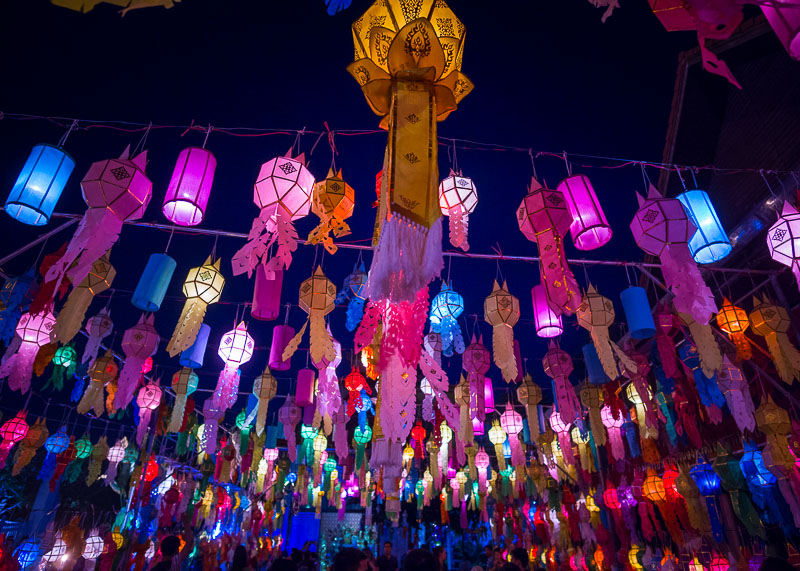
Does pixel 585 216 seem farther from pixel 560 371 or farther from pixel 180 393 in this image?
pixel 180 393

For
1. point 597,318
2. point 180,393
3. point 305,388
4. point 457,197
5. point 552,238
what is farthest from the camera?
point 180,393

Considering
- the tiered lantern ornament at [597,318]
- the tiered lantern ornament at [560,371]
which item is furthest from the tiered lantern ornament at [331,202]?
the tiered lantern ornament at [560,371]

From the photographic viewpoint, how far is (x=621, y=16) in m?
4.70

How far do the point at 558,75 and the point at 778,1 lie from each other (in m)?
3.80

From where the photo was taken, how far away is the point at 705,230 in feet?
11.6

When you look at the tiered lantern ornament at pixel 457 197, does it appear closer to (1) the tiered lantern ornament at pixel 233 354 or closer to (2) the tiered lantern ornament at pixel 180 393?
(1) the tiered lantern ornament at pixel 233 354

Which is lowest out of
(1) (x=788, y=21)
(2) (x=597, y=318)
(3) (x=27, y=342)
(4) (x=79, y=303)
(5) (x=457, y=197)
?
(1) (x=788, y=21)

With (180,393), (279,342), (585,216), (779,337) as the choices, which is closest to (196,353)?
(279,342)

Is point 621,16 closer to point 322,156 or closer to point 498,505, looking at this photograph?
point 322,156

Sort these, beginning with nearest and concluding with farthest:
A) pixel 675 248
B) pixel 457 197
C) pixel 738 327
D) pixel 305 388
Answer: pixel 675 248 → pixel 457 197 → pixel 738 327 → pixel 305 388

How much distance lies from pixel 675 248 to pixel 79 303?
4897 millimetres

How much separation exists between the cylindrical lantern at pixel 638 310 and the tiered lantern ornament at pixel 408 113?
10.8ft

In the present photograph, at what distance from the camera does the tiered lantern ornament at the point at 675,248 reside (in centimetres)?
308

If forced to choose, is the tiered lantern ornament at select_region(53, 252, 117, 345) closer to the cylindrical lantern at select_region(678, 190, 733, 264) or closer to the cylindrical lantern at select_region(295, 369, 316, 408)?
the cylindrical lantern at select_region(295, 369, 316, 408)
